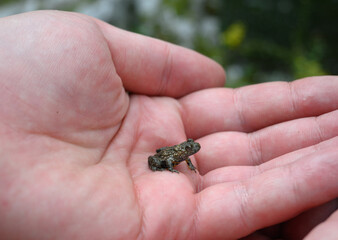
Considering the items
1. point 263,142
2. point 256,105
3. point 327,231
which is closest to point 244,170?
point 263,142

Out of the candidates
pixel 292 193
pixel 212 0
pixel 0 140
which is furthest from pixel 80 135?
pixel 212 0

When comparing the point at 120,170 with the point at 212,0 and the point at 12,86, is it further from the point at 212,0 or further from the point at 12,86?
the point at 212,0

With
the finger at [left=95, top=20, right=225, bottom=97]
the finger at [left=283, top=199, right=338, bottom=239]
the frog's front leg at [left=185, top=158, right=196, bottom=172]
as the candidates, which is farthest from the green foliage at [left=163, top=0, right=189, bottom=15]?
the finger at [left=283, top=199, right=338, bottom=239]

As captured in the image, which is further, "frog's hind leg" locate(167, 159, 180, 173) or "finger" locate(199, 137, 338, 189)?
"frog's hind leg" locate(167, 159, 180, 173)

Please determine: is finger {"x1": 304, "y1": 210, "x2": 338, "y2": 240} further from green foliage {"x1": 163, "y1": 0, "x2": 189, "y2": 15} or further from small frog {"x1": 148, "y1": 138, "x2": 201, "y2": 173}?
green foliage {"x1": 163, "y1": 0, "x2": 189, "y2": 15}

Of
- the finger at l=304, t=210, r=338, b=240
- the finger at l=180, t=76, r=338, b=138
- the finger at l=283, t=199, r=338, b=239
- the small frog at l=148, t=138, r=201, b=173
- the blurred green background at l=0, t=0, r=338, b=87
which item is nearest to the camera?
the finger at l=304, t=210, r=338, b=240

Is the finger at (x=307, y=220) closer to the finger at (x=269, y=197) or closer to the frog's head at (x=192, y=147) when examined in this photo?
the finger at (x=269, y=197)

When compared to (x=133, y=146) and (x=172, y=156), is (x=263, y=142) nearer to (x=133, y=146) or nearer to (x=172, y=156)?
(x=172, y=156)
